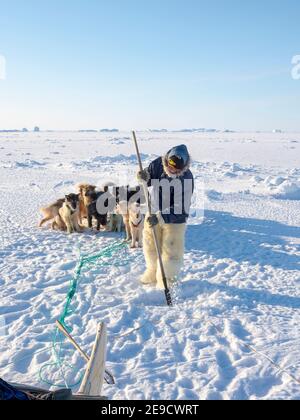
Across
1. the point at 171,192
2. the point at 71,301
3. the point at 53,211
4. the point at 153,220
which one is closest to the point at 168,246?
the point at 153,220

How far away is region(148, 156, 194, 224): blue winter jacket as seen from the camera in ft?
14.8

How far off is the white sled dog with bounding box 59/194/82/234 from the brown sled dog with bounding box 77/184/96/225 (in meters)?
0.19

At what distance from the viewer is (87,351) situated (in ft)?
11.3

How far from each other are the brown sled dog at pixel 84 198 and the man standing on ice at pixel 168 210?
2857 millimetres

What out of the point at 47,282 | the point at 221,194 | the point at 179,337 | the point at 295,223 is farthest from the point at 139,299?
the point at 221,194

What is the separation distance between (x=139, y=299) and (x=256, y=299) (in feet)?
4.74

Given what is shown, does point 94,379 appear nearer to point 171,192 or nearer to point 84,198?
point 171,192

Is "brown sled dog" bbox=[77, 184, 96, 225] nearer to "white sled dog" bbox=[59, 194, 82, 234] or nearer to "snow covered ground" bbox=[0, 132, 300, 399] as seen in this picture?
"white sled dog" bbox=[59, 194, 82, 234]

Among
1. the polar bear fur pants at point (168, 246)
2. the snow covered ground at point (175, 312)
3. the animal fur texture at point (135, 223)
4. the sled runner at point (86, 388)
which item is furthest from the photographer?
the animal fur texture at point (135, 223)

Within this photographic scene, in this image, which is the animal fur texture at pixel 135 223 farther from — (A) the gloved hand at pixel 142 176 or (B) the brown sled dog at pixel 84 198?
(A) the gloved hand at pixel 142 176

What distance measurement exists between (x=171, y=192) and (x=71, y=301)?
179 centimetres

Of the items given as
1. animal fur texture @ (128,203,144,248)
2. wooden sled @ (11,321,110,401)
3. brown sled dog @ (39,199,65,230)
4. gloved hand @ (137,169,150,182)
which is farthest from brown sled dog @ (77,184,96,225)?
wooden sled @ (11,321,110,401)

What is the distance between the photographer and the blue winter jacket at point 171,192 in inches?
177

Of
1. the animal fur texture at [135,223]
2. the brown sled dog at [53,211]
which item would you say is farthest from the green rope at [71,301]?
the brown sled dog at [53,211]
